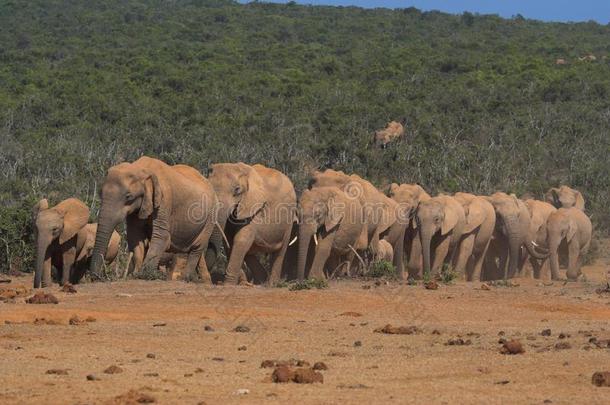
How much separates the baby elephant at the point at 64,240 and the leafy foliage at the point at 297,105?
2459 mm

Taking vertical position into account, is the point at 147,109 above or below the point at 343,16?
below

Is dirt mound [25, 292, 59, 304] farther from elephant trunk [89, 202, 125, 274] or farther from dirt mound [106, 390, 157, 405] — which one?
dirt mound [106, 390, 157, 405]

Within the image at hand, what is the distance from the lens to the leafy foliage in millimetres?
38594

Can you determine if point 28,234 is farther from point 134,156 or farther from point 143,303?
point 134,156

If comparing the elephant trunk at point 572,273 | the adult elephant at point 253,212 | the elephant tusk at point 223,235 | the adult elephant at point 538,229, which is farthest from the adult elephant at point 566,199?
the elephant tusk at point 223,235

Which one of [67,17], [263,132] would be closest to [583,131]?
[263,132]

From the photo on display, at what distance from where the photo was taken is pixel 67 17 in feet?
323

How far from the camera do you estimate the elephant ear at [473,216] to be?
83.5ft

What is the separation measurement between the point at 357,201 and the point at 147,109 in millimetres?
29954

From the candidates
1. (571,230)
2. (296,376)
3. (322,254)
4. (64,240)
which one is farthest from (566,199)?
(296,376)

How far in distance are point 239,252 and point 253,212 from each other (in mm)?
658

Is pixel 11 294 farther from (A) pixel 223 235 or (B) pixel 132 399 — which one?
(B) pixel 132 399

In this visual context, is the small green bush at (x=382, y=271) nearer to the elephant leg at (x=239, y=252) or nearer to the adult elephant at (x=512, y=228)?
the elephant leg at (x=239, y=252)

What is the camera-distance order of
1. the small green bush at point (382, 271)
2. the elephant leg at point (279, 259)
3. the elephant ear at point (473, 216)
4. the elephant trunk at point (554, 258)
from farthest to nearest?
the elephant trunk at point (554, 258) → the elephant ear at point (473, 216) → the elephant leg at point (279, 259) → the small green bush at point (382, 271)
